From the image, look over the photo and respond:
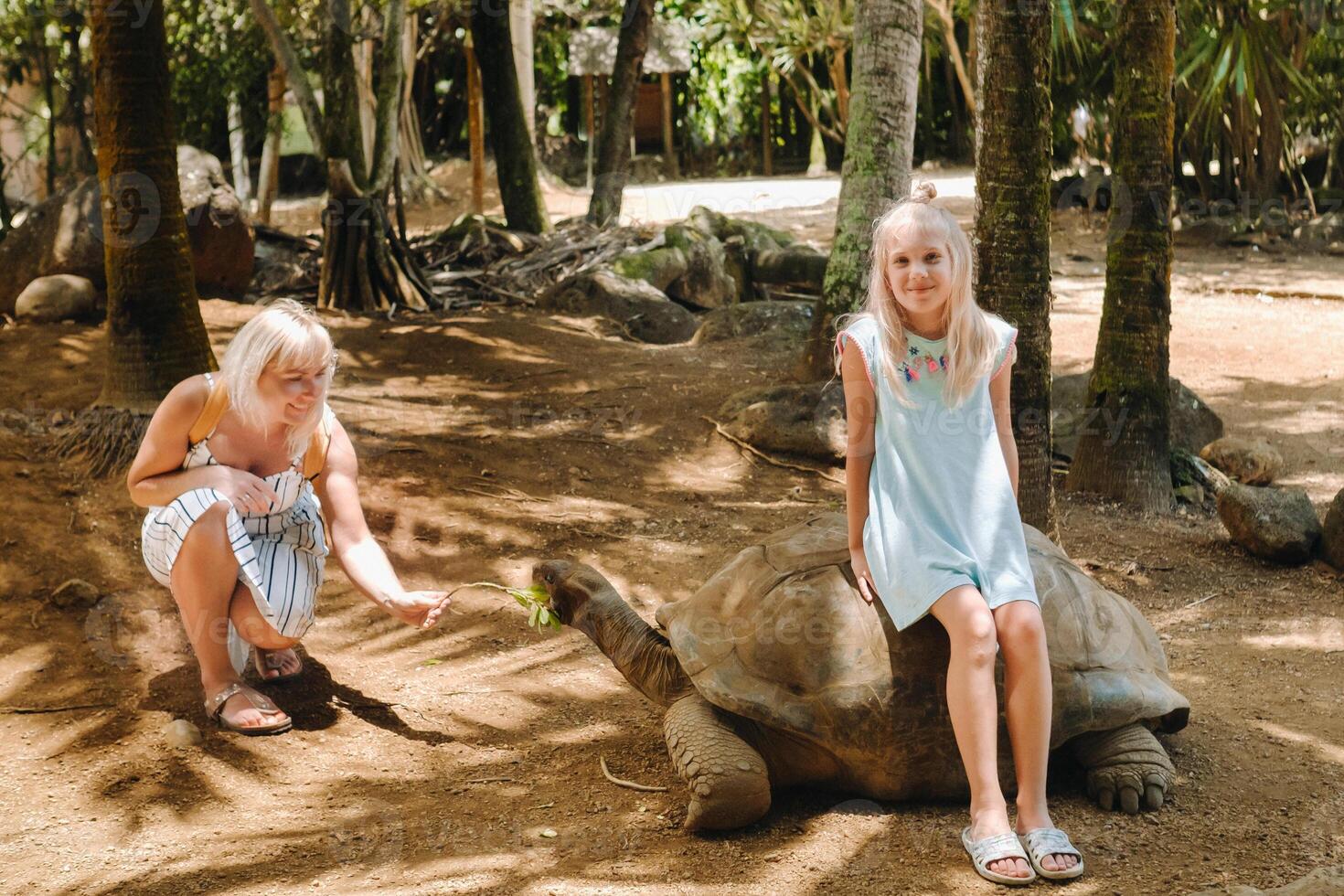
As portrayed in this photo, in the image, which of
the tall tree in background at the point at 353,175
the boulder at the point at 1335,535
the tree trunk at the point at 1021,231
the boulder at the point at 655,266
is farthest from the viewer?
the boulder at the point at 655,266

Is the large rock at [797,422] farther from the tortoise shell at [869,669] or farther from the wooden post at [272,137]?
the wooden post at [272,137]

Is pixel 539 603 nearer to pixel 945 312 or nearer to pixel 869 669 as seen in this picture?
pixel 869 669

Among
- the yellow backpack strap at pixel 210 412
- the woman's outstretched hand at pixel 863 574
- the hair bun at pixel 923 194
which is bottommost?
the woman's outstretched hand at pixel 863 574

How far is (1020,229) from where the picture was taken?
519cm

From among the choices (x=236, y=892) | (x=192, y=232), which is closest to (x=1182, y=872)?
(x=236, y=892)

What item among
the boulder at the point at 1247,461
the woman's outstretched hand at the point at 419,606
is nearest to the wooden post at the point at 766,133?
the boulder at the point at 1247,461

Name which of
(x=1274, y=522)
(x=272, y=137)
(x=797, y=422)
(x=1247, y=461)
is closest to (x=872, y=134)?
(x=797, y=422)

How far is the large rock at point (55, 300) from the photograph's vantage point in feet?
26.7

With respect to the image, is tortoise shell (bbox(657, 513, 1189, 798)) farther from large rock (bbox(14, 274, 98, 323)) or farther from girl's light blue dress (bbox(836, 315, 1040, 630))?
large rock (bbox(14, 274, 98, 323))

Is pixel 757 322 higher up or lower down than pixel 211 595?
higher up

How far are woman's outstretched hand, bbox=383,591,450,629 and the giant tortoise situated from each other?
2.24 feet

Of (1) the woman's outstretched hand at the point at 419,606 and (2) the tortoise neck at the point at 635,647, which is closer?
(1) the woman's outstretched hand at the point at 419,606

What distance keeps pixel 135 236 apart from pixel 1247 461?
19.5 feet

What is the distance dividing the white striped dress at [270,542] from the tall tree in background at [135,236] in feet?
6.02
